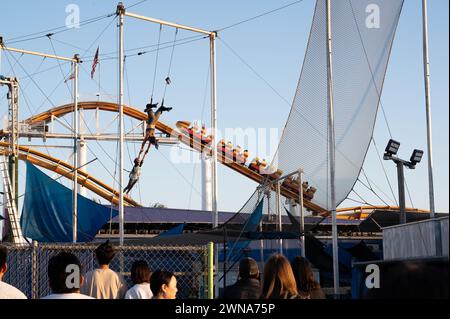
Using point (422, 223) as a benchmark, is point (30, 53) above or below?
above

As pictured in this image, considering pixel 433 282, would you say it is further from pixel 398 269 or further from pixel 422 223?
pixel 422 223

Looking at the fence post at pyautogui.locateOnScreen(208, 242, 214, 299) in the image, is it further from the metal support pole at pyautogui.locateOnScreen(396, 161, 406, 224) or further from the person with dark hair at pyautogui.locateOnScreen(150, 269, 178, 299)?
the metal support pole at pyautogui.locateOnScreen(396, 161, 406, 224)

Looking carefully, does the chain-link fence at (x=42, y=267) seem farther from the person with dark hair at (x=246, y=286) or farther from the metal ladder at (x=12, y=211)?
the metal ladder at (x=12, y=211)

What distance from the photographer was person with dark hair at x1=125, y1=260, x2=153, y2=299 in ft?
23.0

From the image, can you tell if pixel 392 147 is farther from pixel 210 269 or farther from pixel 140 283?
pixel 140 283

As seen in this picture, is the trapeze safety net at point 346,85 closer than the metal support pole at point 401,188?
Yes

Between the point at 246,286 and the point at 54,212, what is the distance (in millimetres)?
22391

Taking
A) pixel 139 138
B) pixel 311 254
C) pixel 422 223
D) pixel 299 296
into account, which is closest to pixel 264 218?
pixel 311 254

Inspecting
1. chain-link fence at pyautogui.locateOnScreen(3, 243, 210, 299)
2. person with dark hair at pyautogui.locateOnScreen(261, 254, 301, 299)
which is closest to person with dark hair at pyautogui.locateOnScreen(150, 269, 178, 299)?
person with dark hair at pyautogui.locateOnScreen(261, 254, 301, 299)

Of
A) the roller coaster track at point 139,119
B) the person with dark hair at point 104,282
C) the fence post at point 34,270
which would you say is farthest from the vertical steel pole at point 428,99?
the roller coaster track at point 139,119

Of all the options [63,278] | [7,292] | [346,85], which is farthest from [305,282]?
[346,85]

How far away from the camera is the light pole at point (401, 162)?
589 inches

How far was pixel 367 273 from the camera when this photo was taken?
4.98m
